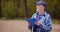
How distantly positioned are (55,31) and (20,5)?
411 mm

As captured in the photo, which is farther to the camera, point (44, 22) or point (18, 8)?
point (18, 8)

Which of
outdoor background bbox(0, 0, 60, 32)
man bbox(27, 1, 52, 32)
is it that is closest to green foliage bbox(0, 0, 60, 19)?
outdoor background bbox(0, 0, 60, 32)

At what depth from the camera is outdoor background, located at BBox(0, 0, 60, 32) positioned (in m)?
1.49

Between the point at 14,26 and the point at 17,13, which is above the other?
the point at 17,13

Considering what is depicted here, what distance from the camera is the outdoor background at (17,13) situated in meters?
1.49

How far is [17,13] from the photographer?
5.08 feet

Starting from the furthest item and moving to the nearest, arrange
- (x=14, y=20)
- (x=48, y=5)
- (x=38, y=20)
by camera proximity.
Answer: (x=14, y=20), (x=48, y=5), (x=38, y=20)

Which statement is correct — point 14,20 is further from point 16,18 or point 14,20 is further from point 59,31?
point 59,31

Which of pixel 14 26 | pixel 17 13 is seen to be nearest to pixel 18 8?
pixel 17 13

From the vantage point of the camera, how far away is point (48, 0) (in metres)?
1.48

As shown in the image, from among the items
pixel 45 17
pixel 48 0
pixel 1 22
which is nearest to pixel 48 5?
pixel 48 0

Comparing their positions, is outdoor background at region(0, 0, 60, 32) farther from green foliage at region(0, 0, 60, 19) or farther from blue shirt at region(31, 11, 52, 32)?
blue shirt at region(31, 11, 52, 32)

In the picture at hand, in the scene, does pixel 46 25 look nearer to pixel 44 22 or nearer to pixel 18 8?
pixel 44 22

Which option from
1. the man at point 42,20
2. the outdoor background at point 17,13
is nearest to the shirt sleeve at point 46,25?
the man at point 42,20
